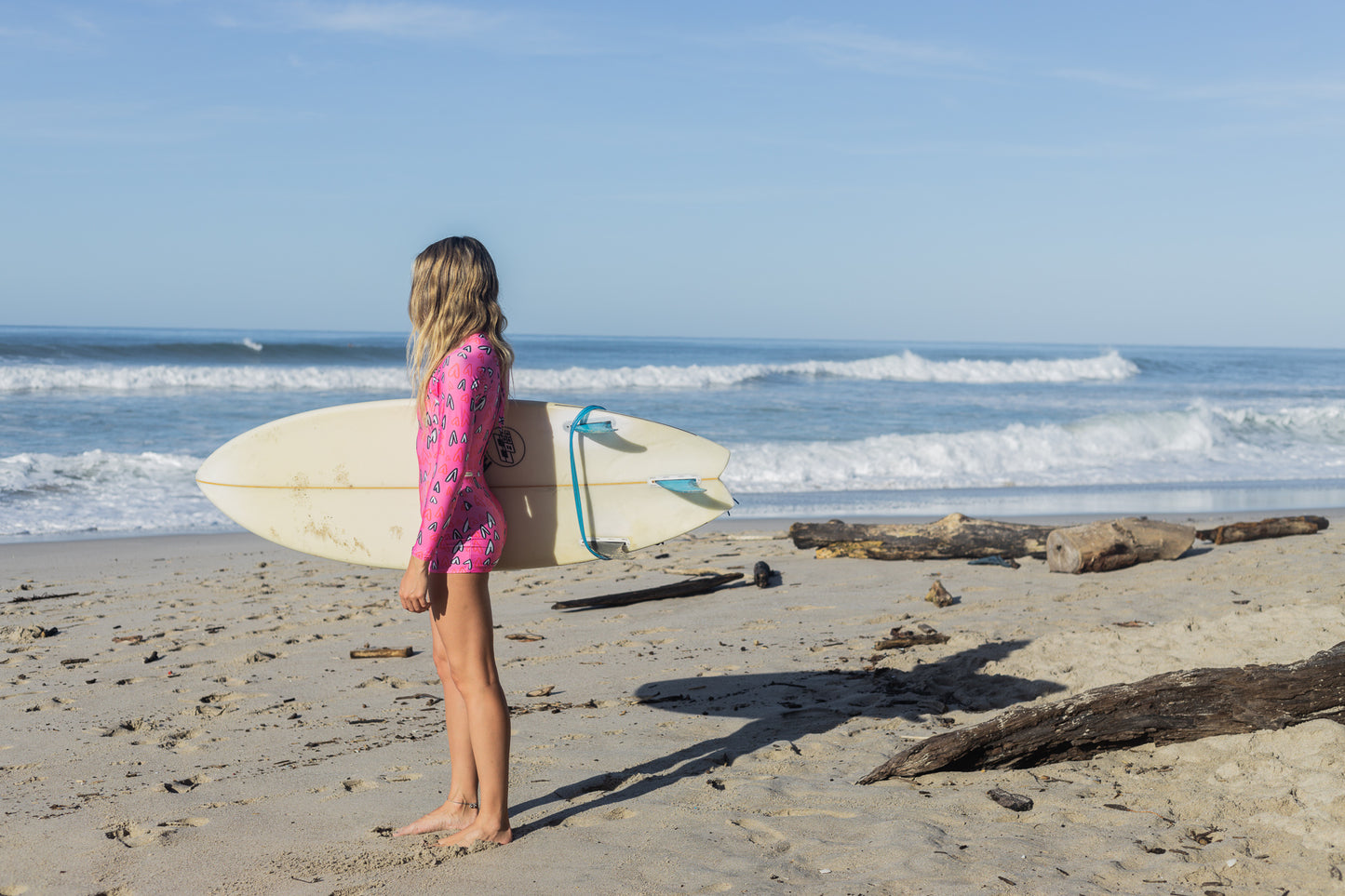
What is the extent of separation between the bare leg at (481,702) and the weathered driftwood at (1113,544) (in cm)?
459

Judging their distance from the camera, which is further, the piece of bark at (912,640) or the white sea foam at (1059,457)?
the white sea foam at (1059,457)

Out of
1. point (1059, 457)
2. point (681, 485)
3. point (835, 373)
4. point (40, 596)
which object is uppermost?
point (835, 373)

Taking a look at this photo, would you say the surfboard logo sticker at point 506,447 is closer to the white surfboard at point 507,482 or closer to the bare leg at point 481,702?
the white surfboard at point 507,482

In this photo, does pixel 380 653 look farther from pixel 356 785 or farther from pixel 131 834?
pixel 131 834

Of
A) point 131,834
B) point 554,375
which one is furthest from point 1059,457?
point 554,375

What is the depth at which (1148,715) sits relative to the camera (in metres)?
3.03

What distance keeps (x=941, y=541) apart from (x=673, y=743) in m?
3.68

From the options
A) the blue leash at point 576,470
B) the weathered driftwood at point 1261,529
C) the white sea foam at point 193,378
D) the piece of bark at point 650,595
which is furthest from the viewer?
the white sea foam at point 193,378

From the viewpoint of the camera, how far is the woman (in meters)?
2.41

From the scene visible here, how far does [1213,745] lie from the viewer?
9.91 feet

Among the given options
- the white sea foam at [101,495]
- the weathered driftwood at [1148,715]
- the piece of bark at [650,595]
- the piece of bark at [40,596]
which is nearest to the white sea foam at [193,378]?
the white sea foam at [101,495]

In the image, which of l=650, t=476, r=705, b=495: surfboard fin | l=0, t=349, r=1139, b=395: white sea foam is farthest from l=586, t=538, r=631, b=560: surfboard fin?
l=0, t=349, r=1139, b=395: white sea foam

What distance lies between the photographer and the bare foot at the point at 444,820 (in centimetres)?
263

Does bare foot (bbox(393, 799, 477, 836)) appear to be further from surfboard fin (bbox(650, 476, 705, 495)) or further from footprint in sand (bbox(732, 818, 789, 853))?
surfboard fin (bbox(650, 476, 705, 495))
